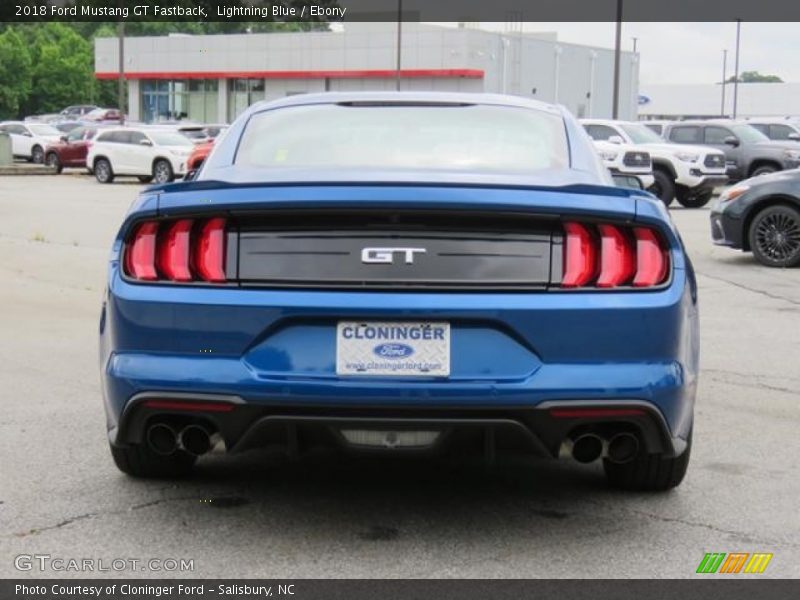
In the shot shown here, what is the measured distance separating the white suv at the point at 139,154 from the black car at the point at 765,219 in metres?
19.7

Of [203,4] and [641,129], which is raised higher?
[203,4]

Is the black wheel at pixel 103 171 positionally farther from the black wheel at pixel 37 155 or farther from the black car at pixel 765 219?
the black car at pixel 765 219

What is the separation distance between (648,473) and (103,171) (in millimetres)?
30424

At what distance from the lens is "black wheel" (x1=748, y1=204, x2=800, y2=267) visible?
13727 millimetres

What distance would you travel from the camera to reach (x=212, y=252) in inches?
161

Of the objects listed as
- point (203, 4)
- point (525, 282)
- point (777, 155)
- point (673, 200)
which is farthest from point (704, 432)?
point (203, 4)

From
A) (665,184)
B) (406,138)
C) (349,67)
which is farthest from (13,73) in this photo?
(406,138)

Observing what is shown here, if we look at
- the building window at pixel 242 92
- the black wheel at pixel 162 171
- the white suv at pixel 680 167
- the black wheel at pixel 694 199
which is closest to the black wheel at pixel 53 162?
the black wheel at pixel 162 171

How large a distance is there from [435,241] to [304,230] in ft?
1.42

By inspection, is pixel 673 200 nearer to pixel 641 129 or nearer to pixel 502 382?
pixel 641 129

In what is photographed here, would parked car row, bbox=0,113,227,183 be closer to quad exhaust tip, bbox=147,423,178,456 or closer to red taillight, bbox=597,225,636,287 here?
quad exhaust tip, bbox=147,423,178,456

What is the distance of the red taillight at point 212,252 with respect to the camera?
409 cm

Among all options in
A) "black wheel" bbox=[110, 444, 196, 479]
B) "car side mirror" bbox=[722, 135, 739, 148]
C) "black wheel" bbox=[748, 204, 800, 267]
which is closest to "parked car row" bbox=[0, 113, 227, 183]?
"car side mirror" bbox=[722, 135, 739, 148]
